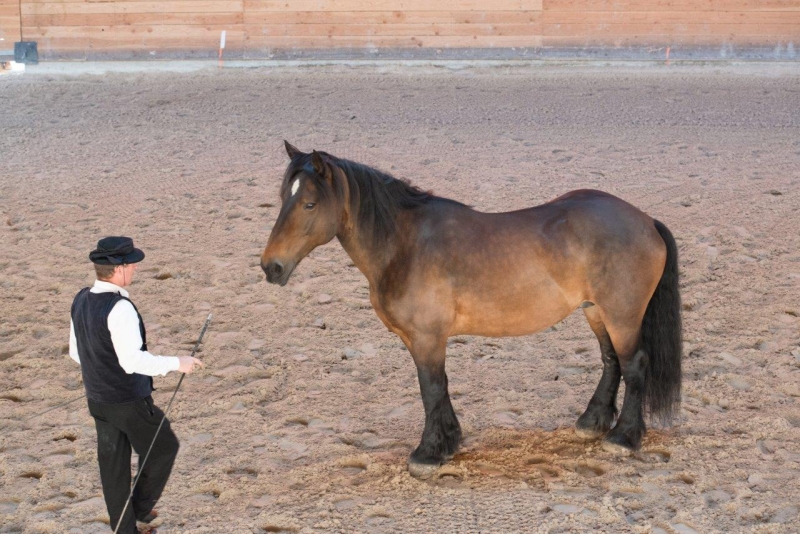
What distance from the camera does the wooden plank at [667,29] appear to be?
12047 mm

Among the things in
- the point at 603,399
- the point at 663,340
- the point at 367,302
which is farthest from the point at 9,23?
the point at 663,340

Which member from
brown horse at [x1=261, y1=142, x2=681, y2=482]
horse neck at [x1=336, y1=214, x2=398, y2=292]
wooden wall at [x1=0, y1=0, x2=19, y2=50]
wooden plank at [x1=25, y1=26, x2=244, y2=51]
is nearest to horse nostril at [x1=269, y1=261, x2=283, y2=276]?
brown horse at [x1=261, y1=142, x2=681, y2=482]

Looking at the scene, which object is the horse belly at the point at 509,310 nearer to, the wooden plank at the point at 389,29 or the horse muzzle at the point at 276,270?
the horse muzzle at the point at 276,270

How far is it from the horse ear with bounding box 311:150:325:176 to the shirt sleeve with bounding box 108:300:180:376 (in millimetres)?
1086

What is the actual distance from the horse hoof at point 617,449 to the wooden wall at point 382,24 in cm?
858

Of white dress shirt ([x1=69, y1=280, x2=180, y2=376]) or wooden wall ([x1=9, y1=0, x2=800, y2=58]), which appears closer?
white dress shirt ([x1=69, y1=280, x2=180, y2=376])

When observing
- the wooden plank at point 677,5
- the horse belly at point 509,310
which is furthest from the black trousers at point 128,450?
the wooden plank at point 677,5

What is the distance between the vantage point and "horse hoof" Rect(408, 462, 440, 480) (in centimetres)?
457

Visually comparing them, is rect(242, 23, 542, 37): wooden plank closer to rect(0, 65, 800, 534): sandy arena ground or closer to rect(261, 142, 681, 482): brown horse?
rect(0, 65, 800, 534): sandy arena ground

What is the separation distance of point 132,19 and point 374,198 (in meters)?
9.43

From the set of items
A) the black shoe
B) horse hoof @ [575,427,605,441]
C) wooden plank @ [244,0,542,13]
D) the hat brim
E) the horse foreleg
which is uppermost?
wooden plank @ [244,0,542,13]

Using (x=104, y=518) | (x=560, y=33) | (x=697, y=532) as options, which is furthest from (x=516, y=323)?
(x=560, y=33)

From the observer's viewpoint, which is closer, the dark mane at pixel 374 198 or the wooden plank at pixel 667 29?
the dark mane at pixel 374 198

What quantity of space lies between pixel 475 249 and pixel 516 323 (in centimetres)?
46
